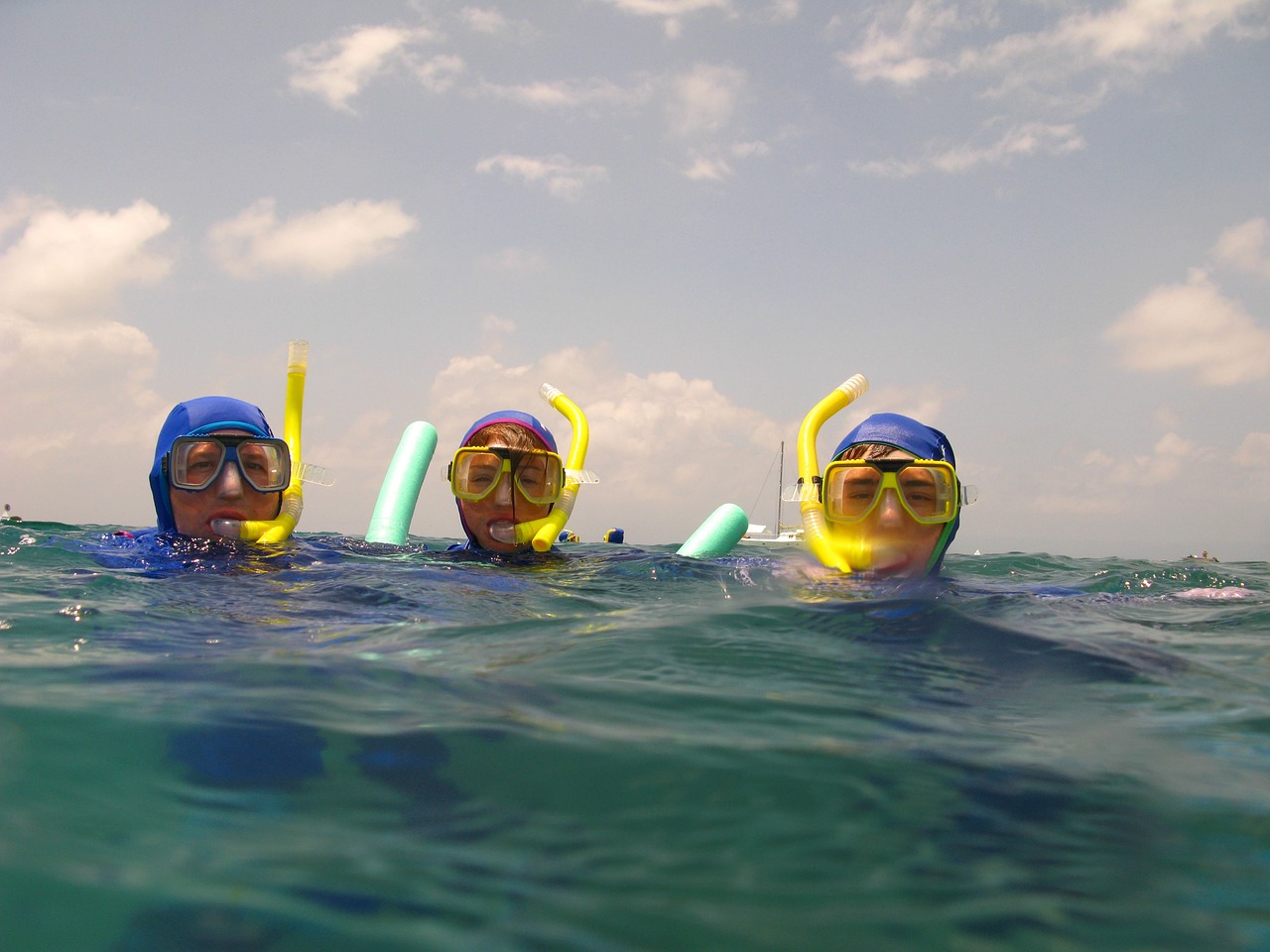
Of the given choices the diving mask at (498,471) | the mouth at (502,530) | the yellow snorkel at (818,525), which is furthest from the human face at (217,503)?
the yellow snorkel at (818,525)

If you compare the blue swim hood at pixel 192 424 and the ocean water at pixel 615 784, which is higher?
the blue swim hood at pixel 192 424

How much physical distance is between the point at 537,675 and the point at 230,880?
52.4 inches

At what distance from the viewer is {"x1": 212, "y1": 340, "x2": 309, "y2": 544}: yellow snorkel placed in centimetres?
518

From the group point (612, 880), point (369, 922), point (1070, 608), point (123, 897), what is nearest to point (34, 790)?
point (123, 897)

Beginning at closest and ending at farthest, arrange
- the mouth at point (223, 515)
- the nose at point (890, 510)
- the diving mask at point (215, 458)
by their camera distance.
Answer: the nose at point (890, 510) < the diving mask at point (215, 458) < the mouth at point (223, 515)

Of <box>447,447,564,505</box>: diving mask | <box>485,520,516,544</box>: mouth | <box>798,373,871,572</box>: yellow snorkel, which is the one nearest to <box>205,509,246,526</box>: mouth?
<box>447,447,564,505</box>: diving mask

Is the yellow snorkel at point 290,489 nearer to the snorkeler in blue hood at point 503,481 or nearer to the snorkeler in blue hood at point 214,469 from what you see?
the snorkeler in blue hood at point 214,469

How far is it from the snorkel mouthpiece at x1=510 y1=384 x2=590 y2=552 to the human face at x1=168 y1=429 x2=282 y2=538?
1.62m

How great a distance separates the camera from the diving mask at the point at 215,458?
16.6 ft

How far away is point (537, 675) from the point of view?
102 inches

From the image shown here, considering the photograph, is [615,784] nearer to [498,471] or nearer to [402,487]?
[498,471]

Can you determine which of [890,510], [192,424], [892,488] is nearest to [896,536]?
[890,510]

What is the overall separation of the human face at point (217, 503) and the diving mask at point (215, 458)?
42 millimetres

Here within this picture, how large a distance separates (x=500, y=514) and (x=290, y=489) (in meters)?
1.38
